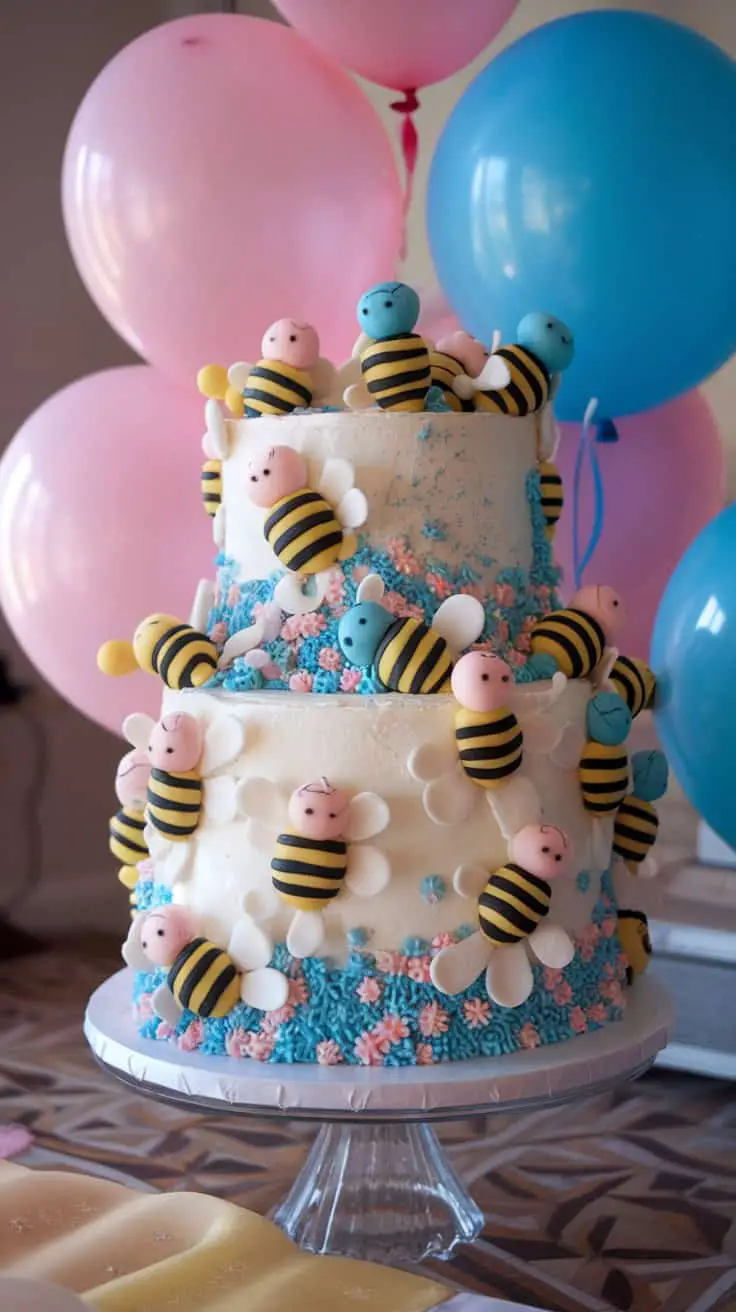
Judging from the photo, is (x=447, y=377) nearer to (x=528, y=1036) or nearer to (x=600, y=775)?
(x=600, y=775)

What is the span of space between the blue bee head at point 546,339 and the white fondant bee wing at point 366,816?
53cm

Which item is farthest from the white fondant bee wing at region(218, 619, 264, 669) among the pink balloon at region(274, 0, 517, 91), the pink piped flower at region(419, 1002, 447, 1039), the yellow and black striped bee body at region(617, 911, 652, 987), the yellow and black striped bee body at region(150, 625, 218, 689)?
the pink balloon at region(274, 0, 517, 91)

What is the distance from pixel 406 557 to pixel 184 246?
2.00ft

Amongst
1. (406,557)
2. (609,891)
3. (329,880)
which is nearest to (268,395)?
(406,557)

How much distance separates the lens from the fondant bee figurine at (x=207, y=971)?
4.75 feet

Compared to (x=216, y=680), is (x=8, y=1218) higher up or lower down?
lower down

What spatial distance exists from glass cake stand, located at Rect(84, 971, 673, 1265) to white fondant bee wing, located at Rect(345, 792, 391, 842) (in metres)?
0.22

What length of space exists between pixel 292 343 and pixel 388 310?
114 millimetres

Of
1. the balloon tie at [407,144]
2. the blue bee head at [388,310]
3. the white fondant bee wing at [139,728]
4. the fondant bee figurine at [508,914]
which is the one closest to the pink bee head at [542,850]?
the fondant bee figurine at [508,914]

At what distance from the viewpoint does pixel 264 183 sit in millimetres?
1886

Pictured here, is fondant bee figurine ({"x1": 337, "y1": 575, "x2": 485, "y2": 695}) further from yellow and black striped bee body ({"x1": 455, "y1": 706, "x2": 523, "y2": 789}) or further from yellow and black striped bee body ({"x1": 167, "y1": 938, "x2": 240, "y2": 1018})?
yellow and black striped bee body ({"x1": 167, "y1": 938, "x2": 240, "y2": 1018})

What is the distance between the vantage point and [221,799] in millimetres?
1480

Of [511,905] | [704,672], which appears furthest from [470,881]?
[704,672]

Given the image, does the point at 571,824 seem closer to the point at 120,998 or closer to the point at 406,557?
the point at 406,557
